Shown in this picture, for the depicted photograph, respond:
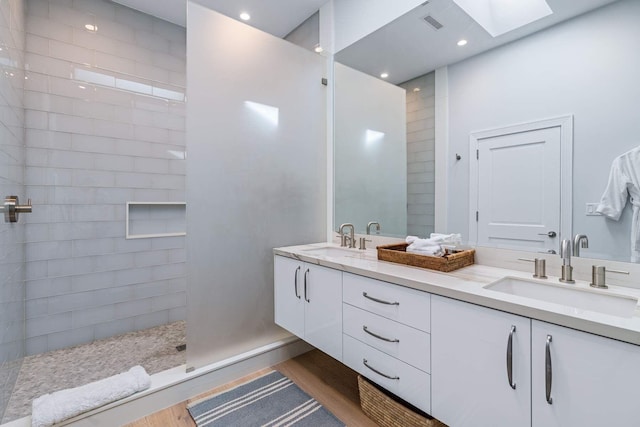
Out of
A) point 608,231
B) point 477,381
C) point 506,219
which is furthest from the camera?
point 506,219

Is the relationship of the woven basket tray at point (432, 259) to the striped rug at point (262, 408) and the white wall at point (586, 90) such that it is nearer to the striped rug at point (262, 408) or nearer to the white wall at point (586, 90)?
the white wall at point (586, 90)

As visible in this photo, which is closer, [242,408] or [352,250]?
[242,408]

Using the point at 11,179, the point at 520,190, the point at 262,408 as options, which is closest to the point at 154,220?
the point at 11,179

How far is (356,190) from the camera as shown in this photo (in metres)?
2.35

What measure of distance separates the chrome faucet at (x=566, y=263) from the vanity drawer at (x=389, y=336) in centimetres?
62

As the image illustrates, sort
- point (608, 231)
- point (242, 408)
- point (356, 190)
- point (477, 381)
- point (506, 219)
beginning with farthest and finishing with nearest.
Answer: point (356, 190) → point (242, 408) → point (506, 219) → point (608, 231) → point (477, 381)

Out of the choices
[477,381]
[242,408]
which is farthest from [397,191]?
[242,408]

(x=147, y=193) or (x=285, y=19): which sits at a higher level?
(x=285, y=19)

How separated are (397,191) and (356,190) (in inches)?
15.6

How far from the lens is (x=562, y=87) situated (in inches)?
50.8

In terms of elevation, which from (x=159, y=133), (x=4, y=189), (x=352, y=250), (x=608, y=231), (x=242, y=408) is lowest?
(x=242, y=408)

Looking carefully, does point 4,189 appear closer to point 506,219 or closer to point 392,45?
point 392,45

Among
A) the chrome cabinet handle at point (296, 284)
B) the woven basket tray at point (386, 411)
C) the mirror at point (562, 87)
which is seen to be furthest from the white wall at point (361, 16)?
the woven basket tray at point (386, 411)

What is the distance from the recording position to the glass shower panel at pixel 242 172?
176 cm
